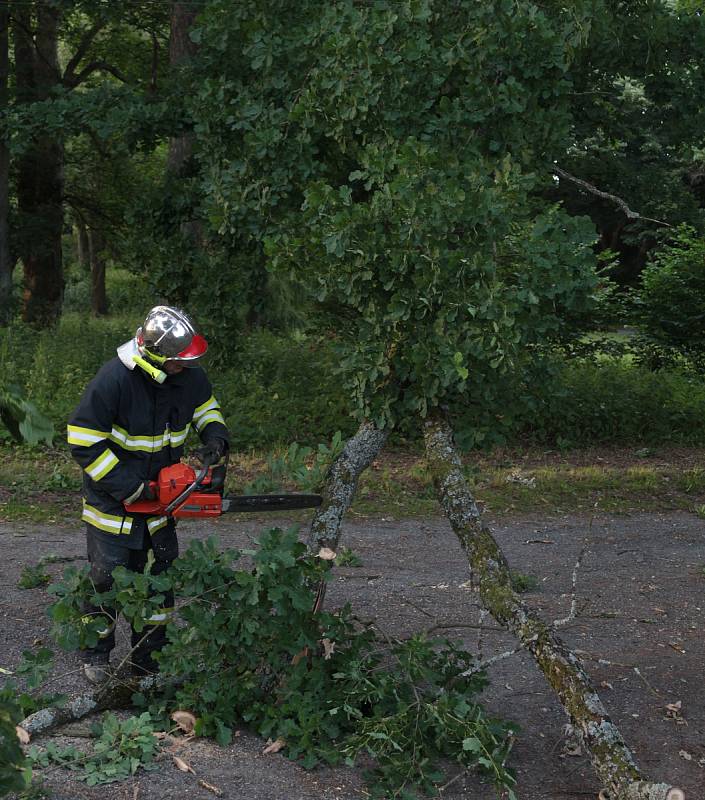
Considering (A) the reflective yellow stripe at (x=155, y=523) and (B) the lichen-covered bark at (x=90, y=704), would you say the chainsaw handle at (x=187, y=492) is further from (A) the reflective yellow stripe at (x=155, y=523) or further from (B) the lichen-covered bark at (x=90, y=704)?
(B) the lichen-covered bark at (x=90, y=704)

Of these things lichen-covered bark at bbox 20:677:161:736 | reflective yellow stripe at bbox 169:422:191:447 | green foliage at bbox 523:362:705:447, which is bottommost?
green foliage at bbox 523:362:705:447

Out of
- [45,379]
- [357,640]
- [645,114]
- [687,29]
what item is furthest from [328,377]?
[357,640]

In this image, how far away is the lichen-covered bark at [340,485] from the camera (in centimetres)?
497

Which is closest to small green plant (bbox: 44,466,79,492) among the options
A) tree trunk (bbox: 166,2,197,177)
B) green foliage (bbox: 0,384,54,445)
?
tree trunk (bbox: 166,2,197,177)

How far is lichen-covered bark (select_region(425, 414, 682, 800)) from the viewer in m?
3.74

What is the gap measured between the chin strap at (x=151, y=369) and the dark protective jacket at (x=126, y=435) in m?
0.04

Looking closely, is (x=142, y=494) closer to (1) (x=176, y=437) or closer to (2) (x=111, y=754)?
(1) (x=176, y=437)

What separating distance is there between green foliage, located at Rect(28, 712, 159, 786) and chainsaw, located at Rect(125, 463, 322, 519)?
0.95 meters

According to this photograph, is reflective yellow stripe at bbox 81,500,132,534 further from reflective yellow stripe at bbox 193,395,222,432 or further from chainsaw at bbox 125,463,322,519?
reflective yellow stripe at bbox 193,395,222,432

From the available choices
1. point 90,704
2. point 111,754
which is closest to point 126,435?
point 90,704

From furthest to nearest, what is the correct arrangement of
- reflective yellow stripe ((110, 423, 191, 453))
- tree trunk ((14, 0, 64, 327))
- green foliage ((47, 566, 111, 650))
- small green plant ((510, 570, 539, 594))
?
tree trunk ((14, 0, 64, 327))
small green plant ((510, 570, 539, 594))
reflective yellow stripe ((110, 423, 191, 453))
green foliage ((47, 566, 111, 650))

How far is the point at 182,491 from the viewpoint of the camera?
15.0 feet

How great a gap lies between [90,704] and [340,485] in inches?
61.6

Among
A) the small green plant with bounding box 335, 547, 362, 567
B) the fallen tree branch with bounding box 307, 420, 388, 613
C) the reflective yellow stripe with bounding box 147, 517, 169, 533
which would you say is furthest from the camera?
the small green plant with bounding box 335, 547, 362, 567
